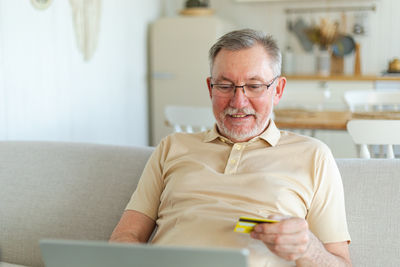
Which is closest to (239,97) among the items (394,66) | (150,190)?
(150,190)

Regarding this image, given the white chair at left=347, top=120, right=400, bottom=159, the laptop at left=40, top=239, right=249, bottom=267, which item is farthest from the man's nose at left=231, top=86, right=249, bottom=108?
the white chair at left=347, top=120, right=400, bottom=159

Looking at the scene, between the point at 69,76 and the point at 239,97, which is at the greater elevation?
the point at 239,97

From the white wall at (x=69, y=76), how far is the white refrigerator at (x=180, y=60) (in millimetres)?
128

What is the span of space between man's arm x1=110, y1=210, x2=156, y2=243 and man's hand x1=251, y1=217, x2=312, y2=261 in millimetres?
475

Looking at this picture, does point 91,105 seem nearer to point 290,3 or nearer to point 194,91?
point 194,91

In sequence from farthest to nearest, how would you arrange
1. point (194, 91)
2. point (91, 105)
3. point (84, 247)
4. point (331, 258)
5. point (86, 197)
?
point (194, 91), point (91, 105), point (86, 197), point (331, 258), point (84, 247)

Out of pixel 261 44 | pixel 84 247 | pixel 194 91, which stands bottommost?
pixel 194 91

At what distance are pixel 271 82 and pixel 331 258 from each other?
0.53 meters

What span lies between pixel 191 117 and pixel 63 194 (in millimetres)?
1022

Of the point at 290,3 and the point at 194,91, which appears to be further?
the point at 290,3

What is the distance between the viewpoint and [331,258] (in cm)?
129

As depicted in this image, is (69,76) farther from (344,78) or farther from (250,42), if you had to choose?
(344,78)

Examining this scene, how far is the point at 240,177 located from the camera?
145 cm

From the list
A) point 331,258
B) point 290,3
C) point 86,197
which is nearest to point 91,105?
point 86,197
